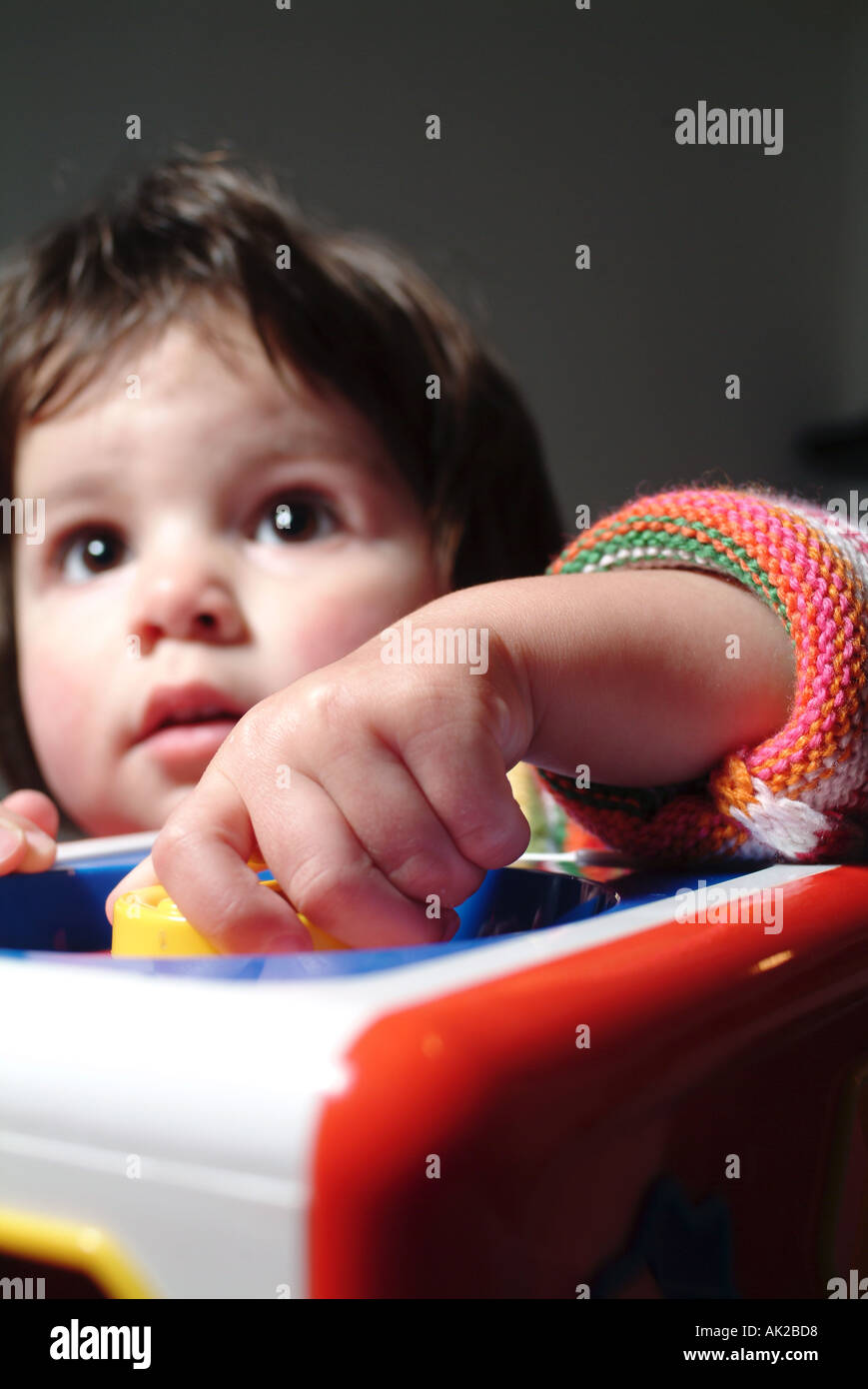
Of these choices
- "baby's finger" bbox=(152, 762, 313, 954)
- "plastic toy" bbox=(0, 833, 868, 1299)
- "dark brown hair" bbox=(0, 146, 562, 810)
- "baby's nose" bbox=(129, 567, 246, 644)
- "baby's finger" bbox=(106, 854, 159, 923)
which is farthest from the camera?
"dark brown hair" bbox=(0, 146, 562, 810)

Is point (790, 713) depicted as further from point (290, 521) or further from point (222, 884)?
point (290, 521)

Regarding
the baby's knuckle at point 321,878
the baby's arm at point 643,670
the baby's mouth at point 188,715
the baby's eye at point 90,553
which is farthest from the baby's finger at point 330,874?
the baby's eye at point 90,553

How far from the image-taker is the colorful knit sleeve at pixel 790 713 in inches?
16.9

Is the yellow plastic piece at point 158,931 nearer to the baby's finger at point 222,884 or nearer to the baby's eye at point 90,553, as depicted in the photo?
the baby's finger at point 222,884

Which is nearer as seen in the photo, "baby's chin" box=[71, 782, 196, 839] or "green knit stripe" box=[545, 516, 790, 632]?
"green knit stripe" box=[545, 516, 790, 632]

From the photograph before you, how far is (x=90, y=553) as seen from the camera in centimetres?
83

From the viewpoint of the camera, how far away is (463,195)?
1.69 m

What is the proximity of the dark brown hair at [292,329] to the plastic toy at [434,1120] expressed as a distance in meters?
0.64

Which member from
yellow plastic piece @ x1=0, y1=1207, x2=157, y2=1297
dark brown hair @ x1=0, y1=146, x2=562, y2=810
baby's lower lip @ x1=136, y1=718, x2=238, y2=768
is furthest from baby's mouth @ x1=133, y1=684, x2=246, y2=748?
yellow plastic piece @ x1=0, y1=1207, x2=157, y2=1297

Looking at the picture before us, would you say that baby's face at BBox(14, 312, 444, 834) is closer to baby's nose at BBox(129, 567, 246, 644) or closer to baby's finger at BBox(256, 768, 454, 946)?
baby's nose at BBox(129, 567, 246, 644)

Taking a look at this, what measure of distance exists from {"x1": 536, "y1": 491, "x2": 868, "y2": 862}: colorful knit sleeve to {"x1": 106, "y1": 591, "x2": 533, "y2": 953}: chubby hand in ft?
0.45

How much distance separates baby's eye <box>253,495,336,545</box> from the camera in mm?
799

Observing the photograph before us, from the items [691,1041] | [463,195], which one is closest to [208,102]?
[463,195]
